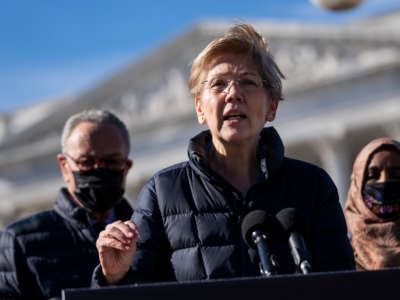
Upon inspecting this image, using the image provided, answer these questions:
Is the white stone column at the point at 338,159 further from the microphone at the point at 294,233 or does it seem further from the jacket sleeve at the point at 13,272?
the microphone at the point at 294,233

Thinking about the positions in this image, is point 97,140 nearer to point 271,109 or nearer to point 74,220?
point 74,220

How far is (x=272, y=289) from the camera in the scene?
8.46 ft

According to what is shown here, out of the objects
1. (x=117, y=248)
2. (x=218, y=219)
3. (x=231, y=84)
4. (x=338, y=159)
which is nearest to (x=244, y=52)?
(x=231, y=84)

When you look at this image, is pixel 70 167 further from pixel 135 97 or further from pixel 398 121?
pixel 135 97

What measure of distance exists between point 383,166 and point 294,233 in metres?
2.03

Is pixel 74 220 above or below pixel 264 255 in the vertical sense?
above

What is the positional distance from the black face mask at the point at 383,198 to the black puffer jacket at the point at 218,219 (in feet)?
4.01

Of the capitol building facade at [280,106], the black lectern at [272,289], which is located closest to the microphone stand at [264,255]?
the black lectern at [272,289]

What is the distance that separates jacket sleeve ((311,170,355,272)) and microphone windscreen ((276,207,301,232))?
1.52 ft

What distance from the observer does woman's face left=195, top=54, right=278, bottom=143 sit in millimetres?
3611

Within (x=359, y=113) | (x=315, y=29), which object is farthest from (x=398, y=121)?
(x=315, y=29)

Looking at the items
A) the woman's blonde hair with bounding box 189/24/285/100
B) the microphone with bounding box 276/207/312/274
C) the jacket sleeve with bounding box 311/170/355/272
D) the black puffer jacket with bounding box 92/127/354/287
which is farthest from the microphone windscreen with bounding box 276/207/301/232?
the woman's blonde hair with bounding box 189/24/285/100

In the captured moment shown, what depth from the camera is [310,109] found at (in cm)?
3684

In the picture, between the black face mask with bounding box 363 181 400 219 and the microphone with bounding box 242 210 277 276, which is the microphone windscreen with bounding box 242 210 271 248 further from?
the black face mask with bounding box 363 181 400 219
